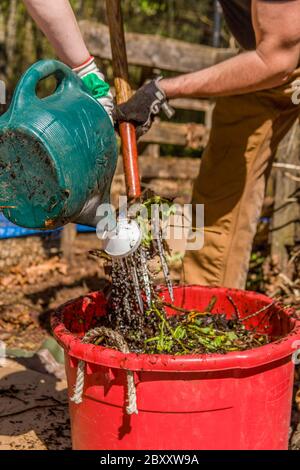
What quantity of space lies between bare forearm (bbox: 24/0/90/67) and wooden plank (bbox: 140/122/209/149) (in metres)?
2.82

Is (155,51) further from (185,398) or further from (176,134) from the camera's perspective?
(185,398)

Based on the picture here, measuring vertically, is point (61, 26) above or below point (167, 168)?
above

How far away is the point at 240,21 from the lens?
2785 millimetres

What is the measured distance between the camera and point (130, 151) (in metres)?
2.11

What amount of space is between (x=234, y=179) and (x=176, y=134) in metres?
2.40

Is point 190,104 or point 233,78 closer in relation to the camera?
point 233,78

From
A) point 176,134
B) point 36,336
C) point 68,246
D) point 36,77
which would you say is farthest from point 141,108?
point 176,134

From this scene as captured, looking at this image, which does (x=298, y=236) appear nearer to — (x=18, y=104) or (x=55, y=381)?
(x=55, y=381)

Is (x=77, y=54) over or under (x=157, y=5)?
under

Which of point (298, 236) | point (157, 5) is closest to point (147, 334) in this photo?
point (298, 236)

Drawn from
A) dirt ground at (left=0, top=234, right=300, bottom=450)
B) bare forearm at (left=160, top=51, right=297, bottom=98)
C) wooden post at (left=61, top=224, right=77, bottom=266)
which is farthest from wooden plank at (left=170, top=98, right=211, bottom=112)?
bare forearm at (left=160, top=51, right=297, bottom=98)

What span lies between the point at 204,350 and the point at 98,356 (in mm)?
339

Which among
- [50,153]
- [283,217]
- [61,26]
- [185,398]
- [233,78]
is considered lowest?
[185,398]

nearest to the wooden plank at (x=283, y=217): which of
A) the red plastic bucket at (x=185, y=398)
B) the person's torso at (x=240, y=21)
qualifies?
the person's torso at (x=240, y=21)
